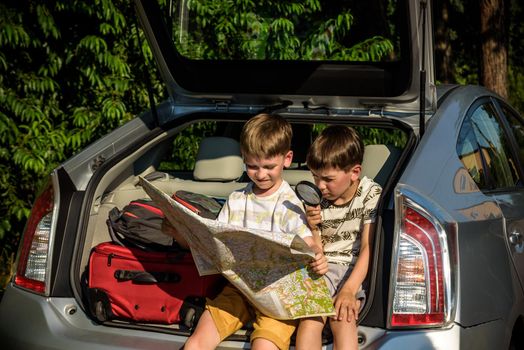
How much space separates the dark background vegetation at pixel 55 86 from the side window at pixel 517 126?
11.3 ft

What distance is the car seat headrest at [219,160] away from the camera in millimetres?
4375

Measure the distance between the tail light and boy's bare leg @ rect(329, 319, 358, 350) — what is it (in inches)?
47.4

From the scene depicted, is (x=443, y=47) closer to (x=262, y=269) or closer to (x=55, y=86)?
(x=55, y=86)

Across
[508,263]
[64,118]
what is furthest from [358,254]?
[64,118]

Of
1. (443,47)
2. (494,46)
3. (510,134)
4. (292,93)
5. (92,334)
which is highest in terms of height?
(443,47)

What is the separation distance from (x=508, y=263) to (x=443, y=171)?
1.55 ft

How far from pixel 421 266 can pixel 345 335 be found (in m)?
0.35

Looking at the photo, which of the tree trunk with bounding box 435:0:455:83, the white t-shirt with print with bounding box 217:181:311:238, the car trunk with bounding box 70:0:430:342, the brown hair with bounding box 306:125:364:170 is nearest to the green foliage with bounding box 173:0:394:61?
the car trunk with bounding box 70:0:430:342

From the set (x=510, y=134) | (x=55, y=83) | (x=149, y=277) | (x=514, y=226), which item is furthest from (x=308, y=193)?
(x=55, y=83)

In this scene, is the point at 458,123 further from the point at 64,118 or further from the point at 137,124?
the point at 64,118

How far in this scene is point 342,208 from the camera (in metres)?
3.55

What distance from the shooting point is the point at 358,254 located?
→ 3.43 meters

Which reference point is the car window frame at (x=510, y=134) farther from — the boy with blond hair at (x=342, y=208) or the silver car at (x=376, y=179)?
the boy with blond hair at (x=342, y=208)

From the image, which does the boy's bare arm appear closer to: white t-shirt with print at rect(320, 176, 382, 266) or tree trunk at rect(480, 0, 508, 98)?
white t-shirt with print at rect(320, 176, 382, 266)
